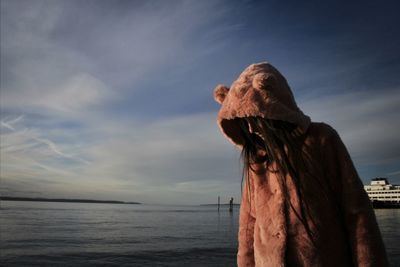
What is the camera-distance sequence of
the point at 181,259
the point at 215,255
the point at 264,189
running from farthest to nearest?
the point at 215,255 → the point at 181,259 → the point at 264,189

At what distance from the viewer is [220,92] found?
208 cm

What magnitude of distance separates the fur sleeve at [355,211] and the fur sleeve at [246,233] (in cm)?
56

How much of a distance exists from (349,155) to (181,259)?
14.2 m

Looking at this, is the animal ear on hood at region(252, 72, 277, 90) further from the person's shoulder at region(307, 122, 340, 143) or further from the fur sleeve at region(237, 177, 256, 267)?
the fur sleeve at region(237, 177, 256, 267)

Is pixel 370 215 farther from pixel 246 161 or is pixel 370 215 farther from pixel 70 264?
pixel 70 264

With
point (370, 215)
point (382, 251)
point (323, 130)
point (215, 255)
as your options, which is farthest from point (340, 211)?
point (215, 255)

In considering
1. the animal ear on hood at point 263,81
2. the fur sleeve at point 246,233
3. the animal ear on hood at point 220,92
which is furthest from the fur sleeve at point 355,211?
the animal ear on hood at point 220,92

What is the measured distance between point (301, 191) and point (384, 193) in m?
103

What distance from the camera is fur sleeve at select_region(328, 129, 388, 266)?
62.0 inches

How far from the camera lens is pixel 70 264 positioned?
13234 mm

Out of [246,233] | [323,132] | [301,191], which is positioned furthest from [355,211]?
Answer: [246,233]

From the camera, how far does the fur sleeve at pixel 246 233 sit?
2.06 meters


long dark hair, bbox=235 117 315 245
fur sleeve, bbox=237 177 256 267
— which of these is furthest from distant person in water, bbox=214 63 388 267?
fur sleeve, bbox=237 177 256 267

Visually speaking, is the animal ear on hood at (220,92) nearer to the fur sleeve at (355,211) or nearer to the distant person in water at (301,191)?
the distant person in water at (301,191)
